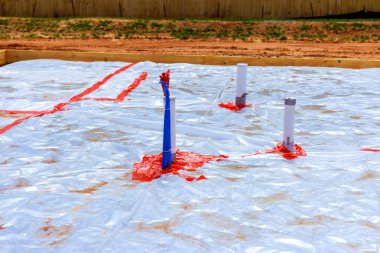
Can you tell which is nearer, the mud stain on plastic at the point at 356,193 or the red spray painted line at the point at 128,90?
the mud stain on plastic at the point at 356,193

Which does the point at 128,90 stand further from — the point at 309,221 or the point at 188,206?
the point at 309,221

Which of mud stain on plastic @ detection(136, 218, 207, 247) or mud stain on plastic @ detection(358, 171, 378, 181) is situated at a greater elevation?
mud stain on plastic @ detection(358, 171, 378, 181)

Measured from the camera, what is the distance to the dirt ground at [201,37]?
616 inches

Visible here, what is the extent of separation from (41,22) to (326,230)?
60.6 feet

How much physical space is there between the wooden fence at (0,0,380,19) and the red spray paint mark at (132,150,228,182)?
17.1m

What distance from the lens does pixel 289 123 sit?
16.8 ft

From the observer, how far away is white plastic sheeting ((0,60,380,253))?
3654 mm

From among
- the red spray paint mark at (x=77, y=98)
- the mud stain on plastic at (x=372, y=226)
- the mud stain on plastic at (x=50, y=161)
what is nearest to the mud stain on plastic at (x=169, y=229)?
the mud stain on plastic at (x=372, y=226)

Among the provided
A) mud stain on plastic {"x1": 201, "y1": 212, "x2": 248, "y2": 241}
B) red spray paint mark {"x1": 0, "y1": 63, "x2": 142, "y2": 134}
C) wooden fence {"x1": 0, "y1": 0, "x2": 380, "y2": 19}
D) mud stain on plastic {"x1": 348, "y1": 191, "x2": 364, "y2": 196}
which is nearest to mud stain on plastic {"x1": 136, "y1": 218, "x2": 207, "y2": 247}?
mud stain on plastic {"x1": 201, "y1": 212, "x2": 248, "y2": 241}

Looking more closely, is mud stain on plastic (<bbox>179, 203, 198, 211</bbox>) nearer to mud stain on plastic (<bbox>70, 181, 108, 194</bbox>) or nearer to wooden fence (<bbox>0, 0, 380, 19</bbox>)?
mud stain on plastic (<bbox>70, 181, 108, 194</bbox>)

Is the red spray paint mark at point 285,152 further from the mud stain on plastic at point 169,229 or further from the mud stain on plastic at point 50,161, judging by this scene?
the mud stain on plastic at point 50,161

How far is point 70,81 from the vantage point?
851 cm

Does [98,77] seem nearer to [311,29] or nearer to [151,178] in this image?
[151,178]

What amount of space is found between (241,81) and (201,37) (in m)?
11.5
